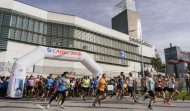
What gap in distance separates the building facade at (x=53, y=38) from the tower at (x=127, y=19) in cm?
1214

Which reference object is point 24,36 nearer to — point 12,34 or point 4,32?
point 12,34

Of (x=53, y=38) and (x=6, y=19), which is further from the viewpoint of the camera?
(x=53, y=38)

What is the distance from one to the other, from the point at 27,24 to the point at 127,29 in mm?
35624

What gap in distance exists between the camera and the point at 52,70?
86.9 ft

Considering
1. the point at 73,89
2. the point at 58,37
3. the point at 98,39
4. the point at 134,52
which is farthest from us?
the point at 134,52

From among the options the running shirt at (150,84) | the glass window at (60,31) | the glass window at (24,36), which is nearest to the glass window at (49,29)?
the glass window at (60,31)

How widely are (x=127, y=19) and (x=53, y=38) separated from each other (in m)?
33.6

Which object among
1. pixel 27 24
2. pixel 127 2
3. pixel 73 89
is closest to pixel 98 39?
pixel 27 24

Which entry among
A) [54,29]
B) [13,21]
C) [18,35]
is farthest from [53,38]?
[13,21]

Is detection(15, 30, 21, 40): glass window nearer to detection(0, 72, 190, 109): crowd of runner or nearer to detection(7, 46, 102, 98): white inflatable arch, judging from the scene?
detection(0, 72, 190, 109): crowd of runner

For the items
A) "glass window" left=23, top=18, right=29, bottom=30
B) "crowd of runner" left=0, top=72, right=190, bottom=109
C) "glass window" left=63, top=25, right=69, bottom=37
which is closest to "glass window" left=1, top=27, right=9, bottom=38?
"glass window" left=23, top=18, right=29, bottom=30

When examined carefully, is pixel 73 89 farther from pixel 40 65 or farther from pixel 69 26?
pixel 69 26

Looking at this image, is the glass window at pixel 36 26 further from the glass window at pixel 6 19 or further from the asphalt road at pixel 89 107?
the asphalt road at pixel 89 107

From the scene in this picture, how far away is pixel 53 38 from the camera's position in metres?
28.2
